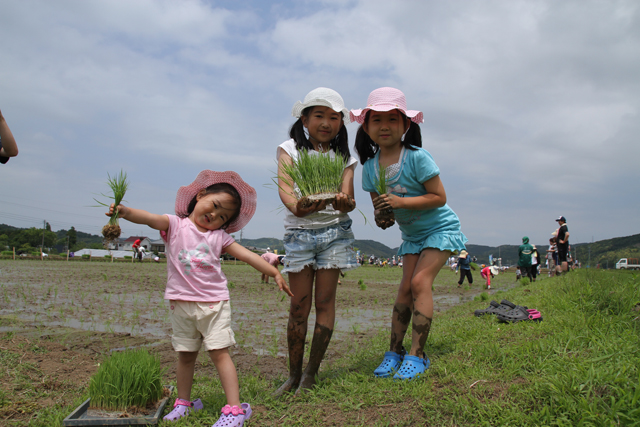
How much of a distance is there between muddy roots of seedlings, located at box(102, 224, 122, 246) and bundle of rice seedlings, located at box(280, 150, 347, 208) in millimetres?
1193

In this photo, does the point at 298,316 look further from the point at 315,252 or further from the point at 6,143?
the point at 6,143

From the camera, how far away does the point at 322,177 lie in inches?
111

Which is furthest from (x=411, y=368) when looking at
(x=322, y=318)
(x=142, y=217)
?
(x=142, y=217)

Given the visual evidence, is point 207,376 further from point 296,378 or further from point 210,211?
point 210,211

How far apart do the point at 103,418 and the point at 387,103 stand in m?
2.74

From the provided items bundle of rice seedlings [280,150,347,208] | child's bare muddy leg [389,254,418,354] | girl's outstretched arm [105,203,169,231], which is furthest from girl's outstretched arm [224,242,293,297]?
child's bare muddy leg [389,254,418,354]

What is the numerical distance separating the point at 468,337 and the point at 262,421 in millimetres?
2233

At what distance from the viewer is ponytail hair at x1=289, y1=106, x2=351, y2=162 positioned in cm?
300

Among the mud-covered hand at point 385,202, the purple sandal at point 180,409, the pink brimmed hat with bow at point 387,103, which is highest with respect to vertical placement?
the pink brimmed hat with bow at point 387,103

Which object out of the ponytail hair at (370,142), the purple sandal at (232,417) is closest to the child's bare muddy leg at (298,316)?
the purple sandal at (232,417)

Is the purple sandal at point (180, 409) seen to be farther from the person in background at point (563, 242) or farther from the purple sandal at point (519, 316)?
the person in background at point (563, 242)

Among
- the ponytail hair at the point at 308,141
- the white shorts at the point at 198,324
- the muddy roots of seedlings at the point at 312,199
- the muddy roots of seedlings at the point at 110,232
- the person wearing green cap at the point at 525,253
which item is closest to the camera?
the muddy roots of seedlings at the point at 110,232

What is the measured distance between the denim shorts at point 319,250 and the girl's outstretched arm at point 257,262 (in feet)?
1.04

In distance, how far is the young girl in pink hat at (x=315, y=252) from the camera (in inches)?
110
